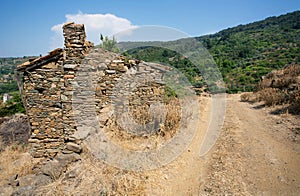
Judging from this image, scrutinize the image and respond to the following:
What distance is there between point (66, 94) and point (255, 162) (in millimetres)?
5052

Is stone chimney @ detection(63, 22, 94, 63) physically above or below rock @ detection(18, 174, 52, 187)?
above

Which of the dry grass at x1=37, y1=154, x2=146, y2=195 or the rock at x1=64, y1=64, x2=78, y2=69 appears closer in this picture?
the dry grass at x1=37, y1=154, x2=146, y2=195

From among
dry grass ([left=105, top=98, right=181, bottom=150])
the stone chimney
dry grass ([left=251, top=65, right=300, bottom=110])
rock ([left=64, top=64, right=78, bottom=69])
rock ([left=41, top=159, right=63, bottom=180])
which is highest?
the stone chimney

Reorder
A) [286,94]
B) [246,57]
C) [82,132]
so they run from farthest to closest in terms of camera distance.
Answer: [246,57]
[286,94]
[82,132]

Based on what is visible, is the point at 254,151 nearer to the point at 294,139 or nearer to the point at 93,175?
the point at 294,139

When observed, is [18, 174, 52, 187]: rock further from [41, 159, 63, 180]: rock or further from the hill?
the hill

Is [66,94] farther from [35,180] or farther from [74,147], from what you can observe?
[35,180]

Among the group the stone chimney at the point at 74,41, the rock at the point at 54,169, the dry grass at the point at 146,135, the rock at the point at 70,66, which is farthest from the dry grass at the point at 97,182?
the stone chimney at the point at 74,41

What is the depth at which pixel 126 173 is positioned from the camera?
3447mm

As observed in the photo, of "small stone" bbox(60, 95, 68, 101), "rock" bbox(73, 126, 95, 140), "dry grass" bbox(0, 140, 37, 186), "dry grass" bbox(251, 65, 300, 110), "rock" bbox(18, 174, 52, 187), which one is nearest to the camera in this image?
"rock" bbox(18, 174, 52, 187)

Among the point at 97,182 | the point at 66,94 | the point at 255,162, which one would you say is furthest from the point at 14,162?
the point at 255,162

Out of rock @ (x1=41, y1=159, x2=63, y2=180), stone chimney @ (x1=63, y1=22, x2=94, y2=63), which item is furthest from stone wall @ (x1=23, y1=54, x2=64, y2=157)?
rock @ (x1=41, y1=159, x2=63, y2=180)

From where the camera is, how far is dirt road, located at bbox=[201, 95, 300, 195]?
3326 mm

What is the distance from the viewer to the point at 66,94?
509cm
